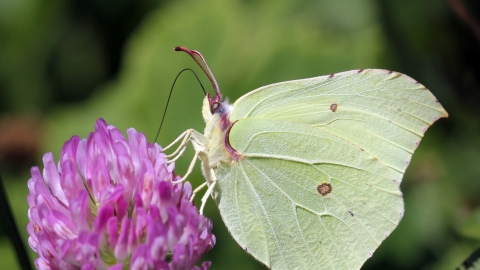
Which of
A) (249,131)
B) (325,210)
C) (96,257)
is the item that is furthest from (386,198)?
(96,257)

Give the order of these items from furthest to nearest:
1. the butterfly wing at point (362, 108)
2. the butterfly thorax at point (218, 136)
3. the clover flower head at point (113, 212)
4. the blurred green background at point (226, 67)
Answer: the blurred green background at point (226, 67) < the butterfly wing at point (362, 108) < the butterfly thorax at point (218, 136) < the clover flower head at point (113, 212)

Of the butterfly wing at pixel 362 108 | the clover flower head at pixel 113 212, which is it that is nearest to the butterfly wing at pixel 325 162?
the butterfly wing at pixel 362 108

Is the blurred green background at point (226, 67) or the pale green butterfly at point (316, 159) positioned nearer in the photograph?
the pale green butterfly at point (316, 159)

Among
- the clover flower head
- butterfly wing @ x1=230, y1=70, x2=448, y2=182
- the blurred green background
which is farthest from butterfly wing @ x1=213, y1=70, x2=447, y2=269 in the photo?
the blurred green background

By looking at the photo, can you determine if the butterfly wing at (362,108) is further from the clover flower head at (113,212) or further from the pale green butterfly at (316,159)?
the clover flower head at (113,212)

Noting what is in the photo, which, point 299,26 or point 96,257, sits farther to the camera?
point 299,26

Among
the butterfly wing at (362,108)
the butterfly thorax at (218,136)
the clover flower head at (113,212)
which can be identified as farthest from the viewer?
the butterfly wing at (362,108)

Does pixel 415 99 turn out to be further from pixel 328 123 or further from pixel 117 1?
pixel 117 1

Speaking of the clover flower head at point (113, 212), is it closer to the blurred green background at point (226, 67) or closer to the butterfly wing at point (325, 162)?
the butterfly wing at point (325, 162)

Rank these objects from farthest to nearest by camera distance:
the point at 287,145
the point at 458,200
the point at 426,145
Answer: the point at 426,145 < the point at 458,200 < the point at 287,145
